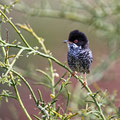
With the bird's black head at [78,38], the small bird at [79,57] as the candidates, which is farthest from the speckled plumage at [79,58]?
the bird's black head at [78,38]

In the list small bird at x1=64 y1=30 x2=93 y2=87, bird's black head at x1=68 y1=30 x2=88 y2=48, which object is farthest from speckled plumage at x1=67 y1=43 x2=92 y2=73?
bird's black head at x1=68 y1=30 x2=88 y2=48

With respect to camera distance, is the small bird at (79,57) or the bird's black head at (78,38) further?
the small bird at (79,57)

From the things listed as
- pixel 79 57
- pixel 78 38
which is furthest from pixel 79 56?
pixel 78 38

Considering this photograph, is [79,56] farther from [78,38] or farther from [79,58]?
[78,38]

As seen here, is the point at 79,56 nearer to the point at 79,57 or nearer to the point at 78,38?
the point at 79,57

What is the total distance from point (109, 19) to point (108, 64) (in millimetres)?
1141

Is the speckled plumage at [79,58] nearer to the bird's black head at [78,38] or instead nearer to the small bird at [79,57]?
the small bird at [79,57]

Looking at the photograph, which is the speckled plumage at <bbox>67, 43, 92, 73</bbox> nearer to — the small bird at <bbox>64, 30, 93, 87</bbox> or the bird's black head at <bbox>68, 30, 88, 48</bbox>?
the small bird at <bbox>64, 30, 93, 87</bbox>

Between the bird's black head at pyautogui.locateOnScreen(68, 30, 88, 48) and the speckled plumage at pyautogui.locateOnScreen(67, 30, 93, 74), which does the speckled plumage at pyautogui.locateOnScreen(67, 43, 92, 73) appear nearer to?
the speckled plumage at pyautogui.locateOnScreen(67, 30, 93, 74)

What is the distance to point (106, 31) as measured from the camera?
5219 millimetres

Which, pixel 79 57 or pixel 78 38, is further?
pixel 79 57

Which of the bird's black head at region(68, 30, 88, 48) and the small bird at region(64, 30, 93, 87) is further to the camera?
the small bird at region(64, 30, 93, 87)

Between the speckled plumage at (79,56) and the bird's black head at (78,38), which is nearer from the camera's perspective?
the bird's black head at (78,38)

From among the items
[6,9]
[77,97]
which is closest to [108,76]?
[77,97]
